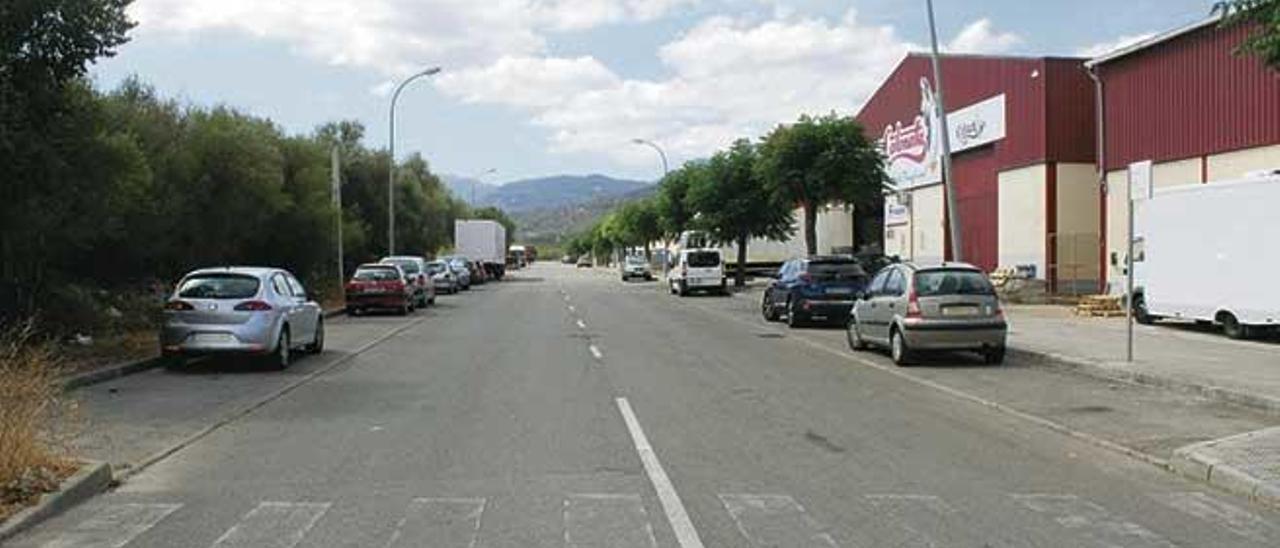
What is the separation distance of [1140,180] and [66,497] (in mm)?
14164

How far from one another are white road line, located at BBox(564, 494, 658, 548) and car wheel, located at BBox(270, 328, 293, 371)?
37.4 feet

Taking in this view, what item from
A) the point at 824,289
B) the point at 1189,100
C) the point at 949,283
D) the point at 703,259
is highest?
the point at 1189,100

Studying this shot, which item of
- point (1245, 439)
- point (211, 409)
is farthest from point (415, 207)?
point (1245, 439)

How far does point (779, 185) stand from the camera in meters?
42.5

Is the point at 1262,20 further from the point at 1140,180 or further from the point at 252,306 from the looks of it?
the point at 252,306

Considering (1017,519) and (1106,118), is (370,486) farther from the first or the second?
(1106,118)

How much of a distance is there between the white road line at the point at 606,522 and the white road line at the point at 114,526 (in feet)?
8.46

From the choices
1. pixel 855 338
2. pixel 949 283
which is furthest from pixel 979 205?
pixel 949 283

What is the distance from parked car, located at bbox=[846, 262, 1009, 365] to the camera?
19344 mm

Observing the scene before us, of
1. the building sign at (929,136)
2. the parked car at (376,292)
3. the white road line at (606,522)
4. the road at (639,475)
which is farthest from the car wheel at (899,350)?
the building sign at (929,136)

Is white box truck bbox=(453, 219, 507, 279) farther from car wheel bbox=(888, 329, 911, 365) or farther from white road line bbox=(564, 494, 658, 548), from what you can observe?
white road line bbox=(564, 494, 658, 548)

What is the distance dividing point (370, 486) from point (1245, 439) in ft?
24.5

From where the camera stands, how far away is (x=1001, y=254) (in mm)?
A: 43531

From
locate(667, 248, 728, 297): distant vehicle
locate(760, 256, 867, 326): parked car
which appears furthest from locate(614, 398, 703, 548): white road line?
locate(667, 248, 728, 297): distant vehicle
